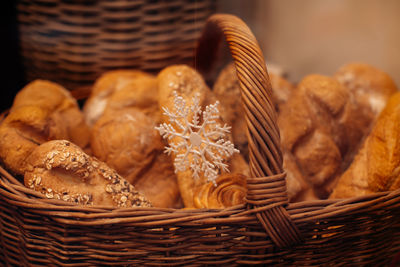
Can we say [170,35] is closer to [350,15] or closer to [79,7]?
[79,7]

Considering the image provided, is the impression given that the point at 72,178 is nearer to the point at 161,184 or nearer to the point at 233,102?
the point at 161,184

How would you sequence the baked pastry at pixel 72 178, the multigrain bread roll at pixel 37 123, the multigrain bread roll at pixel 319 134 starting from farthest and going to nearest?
the multigrain bread roll at pixel 319 134 < the multigrain bread roll at pixel 37 123 < the baked pastry at pixel 72 178

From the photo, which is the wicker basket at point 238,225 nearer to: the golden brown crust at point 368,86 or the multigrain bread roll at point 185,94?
the multigrain bread roll at point 185,94

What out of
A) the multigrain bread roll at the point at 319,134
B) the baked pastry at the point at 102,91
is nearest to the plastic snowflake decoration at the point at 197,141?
the multigrain bread roll at the point at 319,134

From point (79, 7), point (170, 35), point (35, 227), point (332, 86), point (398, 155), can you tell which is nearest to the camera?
point (35, 227)

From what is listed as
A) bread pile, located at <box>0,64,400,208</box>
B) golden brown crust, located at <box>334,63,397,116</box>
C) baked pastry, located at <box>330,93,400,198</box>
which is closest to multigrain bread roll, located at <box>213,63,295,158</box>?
bread pile, located at <box>0,64,400,208</box>

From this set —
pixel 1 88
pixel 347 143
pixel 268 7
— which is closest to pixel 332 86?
pixel 347 143
